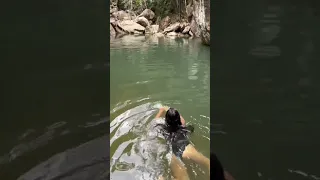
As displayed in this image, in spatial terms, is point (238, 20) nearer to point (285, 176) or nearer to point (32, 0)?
point (285, 176)

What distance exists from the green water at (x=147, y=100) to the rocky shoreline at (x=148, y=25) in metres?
6.08

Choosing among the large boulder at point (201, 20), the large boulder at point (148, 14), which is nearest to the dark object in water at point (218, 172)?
the large boulder at point (201, 20)

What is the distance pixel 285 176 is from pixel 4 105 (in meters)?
1.57

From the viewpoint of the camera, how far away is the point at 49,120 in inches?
69.8

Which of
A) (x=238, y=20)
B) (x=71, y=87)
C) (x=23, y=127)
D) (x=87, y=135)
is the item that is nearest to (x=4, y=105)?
(x=23, y=127)

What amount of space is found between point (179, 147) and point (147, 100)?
1.56 metres

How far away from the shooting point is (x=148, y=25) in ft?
50.0

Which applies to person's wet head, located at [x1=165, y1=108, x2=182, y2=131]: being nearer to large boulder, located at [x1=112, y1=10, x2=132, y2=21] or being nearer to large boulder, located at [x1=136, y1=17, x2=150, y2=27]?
large boulder, located at [x1=136, y1=17, x2=150, y2=27]

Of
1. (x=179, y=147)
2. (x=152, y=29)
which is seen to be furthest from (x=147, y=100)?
(x=152, y=29)

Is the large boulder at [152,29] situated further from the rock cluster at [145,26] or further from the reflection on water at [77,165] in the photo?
the reflection on water at [77,165]

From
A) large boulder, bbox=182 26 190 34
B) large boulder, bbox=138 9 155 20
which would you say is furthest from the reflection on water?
large boulder, bbox=138 9 155 20

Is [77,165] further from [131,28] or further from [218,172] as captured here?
[131,28]

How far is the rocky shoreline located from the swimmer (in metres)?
10.8

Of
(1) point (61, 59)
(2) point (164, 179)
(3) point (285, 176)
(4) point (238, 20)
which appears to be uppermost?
(4) point (238, 20)
